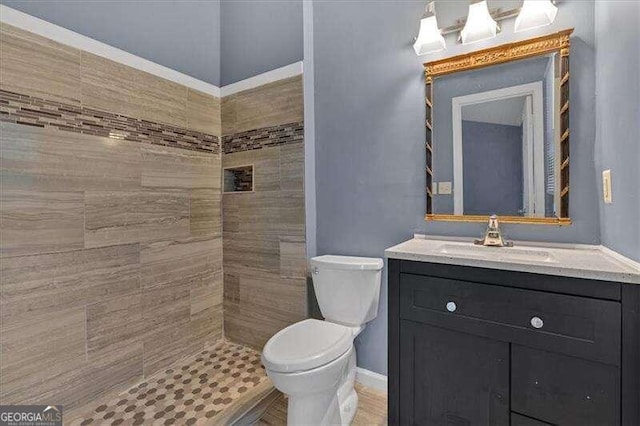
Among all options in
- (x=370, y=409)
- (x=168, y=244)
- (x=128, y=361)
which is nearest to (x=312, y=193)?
(x=168, y=244)

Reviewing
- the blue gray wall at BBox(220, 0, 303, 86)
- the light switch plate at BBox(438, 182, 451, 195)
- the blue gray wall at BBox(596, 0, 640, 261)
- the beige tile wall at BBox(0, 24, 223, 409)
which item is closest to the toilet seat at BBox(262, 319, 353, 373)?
the light switch plate at BBox(438, 182, 451, 195)

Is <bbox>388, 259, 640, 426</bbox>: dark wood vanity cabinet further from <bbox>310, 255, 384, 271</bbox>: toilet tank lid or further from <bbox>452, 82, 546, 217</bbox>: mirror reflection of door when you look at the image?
<bbox>452, 82, 546, 217</bbox>: mirror reflection of door

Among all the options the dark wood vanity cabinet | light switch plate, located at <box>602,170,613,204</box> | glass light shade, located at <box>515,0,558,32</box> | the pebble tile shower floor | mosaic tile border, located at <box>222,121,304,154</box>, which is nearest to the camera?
the dark wood vanity cabinet

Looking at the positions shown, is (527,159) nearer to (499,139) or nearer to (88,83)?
(499,139)

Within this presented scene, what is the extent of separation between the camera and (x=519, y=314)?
43.6 inches

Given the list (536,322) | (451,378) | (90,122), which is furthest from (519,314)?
(90,122)

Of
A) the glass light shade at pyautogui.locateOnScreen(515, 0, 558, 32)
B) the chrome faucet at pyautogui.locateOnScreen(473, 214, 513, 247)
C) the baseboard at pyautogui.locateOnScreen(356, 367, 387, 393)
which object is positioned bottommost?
the baseboard at pyautogui.locateOnScreen(356, 367, 387, 393)

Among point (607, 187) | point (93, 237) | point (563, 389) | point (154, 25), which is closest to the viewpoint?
point (563, 389)

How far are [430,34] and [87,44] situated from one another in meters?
1.80

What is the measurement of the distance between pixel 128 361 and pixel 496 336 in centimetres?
195

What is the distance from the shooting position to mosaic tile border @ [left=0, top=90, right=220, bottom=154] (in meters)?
1.47

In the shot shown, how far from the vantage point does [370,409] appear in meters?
1.75

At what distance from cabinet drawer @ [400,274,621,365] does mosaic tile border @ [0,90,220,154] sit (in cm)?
173

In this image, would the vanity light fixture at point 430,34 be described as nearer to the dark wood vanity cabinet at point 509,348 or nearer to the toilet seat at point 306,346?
the dark wood vanity cabinet at point 509,348
